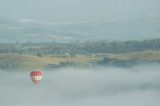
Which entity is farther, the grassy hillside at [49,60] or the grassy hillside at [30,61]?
the grassy hillside at [49,60]

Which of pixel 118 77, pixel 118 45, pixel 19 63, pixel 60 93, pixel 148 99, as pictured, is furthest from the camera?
pixel 118 45

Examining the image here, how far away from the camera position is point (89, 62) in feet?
369

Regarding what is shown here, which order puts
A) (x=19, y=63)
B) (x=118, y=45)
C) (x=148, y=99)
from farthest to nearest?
1. (x=118, y=45)
2. (x=19, y=63)
3. (x=148, y=99)

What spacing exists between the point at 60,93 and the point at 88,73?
21151 mm

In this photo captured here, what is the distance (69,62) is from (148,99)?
127ft

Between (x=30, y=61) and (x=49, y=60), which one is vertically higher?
(x=30, y=61)

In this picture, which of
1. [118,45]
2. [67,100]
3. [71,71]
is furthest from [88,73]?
[118,45]

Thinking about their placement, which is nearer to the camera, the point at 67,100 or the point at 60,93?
the point at 67,100

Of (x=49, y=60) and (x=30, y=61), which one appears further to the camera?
(x=49, y=60)

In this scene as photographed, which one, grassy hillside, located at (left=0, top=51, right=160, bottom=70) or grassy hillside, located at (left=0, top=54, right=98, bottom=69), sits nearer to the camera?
grassy hillside, located at (left=0, top=54, right=98, bottom=69)

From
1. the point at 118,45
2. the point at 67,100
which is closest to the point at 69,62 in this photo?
the point at 67,100

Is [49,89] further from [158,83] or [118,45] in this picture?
[118,45]

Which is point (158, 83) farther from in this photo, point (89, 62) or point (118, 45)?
point (118, 45)

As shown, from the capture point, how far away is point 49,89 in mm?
86688
